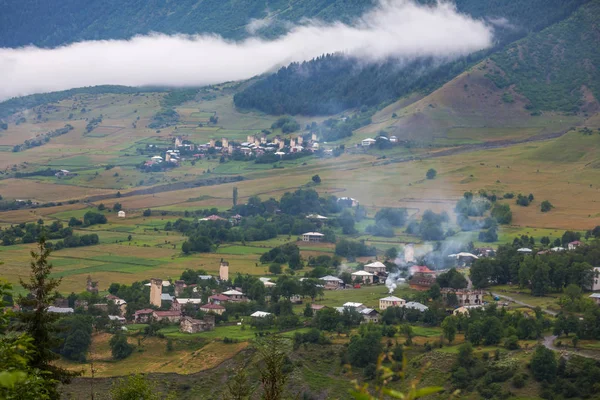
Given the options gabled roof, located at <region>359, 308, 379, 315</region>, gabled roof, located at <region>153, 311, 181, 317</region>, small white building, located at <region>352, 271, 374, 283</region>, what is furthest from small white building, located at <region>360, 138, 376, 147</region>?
gabled roof, located at <region>359, 308, 379, 315</region>

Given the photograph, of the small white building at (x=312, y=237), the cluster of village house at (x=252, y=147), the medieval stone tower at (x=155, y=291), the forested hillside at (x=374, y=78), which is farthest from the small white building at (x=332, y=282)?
the forested hillside at (x=374, y=78)

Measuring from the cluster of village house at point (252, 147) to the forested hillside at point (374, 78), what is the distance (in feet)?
54.5

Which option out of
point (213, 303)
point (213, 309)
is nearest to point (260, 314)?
point (213, 309)

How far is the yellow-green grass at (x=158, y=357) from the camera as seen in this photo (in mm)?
45750

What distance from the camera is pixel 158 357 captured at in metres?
47.3

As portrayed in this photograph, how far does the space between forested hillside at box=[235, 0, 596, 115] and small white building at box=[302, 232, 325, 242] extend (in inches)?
2179

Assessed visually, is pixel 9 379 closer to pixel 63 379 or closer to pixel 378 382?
pixel 378 382

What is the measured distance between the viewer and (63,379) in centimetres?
2000

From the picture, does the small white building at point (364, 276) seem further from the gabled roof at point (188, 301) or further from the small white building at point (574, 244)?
the small white building at point (574, 244)

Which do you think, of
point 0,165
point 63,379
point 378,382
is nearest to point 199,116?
point 0,165

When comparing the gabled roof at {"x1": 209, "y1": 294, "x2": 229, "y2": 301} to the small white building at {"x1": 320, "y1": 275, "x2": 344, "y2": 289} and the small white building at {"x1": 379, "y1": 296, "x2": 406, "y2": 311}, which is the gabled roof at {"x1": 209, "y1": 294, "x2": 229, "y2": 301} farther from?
the small white building at {"x1": 379, "y1": 296, "x2": 406, "y2": 311}

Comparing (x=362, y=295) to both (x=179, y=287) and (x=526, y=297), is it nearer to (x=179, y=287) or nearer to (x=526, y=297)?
(x=526, y=297)

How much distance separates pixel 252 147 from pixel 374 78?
32201 millimetres

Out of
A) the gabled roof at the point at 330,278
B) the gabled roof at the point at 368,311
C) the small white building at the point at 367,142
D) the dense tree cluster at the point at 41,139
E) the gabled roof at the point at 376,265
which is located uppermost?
the dense tree cluster at the point at 41,139
